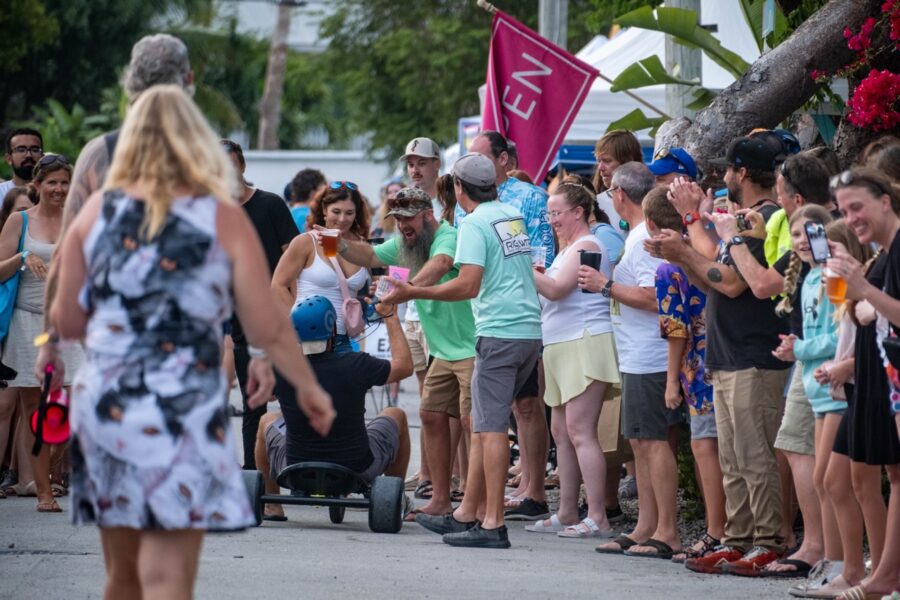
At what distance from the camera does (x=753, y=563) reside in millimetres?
7520

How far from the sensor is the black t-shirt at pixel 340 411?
8.35 m

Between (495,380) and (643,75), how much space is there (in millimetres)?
3673

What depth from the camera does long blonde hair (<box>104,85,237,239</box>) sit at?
14.4ft

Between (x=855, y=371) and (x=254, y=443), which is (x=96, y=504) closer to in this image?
(x=855, y=371)

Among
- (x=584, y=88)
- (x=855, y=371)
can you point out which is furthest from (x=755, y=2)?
(x=855, y=371)

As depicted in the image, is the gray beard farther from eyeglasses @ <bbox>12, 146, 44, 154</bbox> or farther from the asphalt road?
eyeglasses @ <bbox>12, 146, 44, 154</bbox>

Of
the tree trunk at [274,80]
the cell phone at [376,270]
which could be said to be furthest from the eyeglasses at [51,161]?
the tree trunk at [274,80]

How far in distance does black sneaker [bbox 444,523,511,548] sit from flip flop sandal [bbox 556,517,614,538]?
0.60 meters

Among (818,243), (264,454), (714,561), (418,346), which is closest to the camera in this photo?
(818,243)

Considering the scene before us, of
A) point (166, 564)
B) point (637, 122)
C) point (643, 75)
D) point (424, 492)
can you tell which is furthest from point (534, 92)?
point (166, 564)

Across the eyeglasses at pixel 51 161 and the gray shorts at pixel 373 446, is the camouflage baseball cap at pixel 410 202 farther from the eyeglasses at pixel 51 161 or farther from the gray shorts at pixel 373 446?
the eyeglasses at pixel 51 161

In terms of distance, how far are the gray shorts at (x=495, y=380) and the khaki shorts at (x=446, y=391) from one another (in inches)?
37.4

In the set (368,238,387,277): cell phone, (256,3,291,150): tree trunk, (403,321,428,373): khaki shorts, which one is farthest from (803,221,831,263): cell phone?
(256,3,291,150): tree trunk

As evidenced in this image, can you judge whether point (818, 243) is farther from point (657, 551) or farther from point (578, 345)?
point (578, 345)
